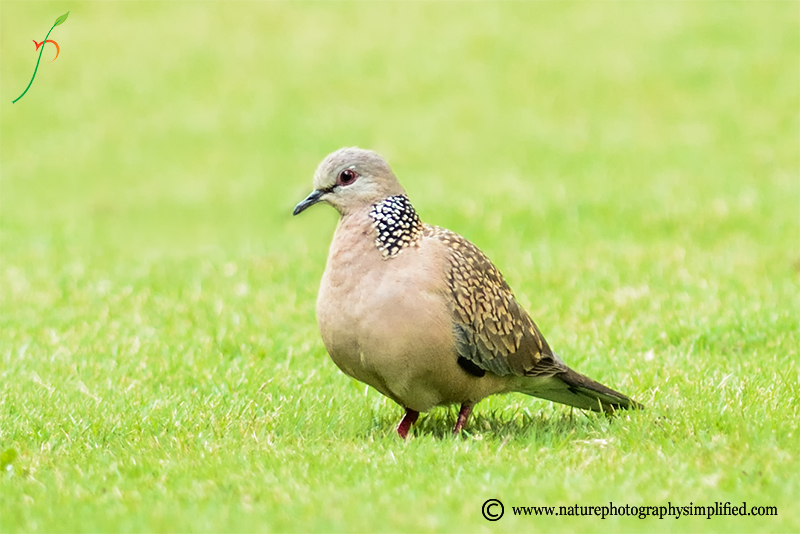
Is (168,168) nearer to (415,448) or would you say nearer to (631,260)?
(631,260)

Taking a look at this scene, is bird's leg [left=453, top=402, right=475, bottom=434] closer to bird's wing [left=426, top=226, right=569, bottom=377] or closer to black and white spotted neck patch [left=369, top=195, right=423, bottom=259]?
bird's wing [left=426, top=226, right=569, bottom=377]

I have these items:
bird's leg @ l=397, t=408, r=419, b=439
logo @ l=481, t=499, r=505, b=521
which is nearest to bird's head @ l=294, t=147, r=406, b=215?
bird's leg @ l=397, t=408, r=419, b=439

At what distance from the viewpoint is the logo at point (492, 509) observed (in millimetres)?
4426

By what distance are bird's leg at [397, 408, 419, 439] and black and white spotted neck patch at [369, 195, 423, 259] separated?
924 millimetres

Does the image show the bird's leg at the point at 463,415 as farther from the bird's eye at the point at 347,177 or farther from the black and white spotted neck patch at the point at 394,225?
the bird's eye at the point at 347,177

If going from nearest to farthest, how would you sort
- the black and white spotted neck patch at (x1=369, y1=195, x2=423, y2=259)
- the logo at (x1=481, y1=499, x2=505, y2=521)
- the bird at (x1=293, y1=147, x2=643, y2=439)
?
the logo at (x1=481, y1=499, x2=505, y2=521), the bird at (x1=293, y1=147, x2=643, y2=439), the black and white spotted neck patch at (x1=369, y1=195, x2=423, y2=259)

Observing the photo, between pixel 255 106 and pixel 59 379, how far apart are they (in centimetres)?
1321

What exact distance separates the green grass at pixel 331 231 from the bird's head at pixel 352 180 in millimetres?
1210

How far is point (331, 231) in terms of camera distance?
524 inches

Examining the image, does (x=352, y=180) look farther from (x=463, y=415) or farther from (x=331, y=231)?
(x=331, y=231)

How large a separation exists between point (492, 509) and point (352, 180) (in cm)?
213

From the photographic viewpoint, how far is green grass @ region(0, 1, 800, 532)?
484 cm

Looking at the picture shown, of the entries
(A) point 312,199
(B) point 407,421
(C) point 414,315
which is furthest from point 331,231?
(C) point 414,315

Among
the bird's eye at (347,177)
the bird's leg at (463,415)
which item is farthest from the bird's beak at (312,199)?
the bird's leg at (463,415)
